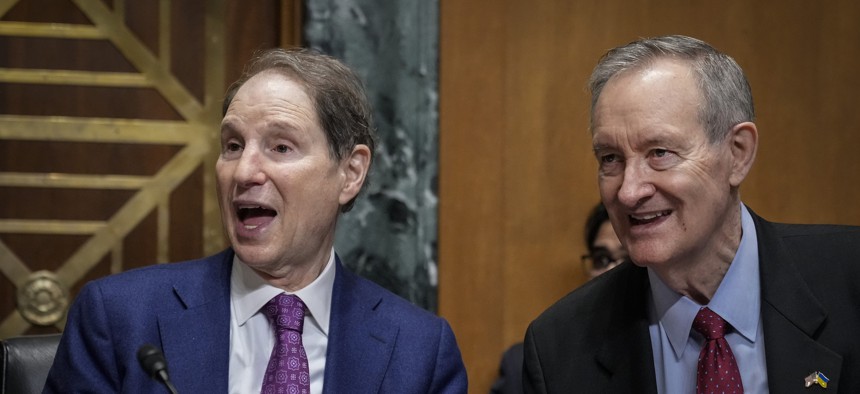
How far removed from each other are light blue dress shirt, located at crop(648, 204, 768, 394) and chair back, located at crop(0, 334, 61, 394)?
1.33 metres

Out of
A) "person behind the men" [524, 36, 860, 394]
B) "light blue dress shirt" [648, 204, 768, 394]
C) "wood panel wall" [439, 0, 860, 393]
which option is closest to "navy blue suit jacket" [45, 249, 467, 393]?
"person behind the men" [524, 36, 860, 394]

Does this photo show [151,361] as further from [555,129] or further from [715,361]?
[555,129]

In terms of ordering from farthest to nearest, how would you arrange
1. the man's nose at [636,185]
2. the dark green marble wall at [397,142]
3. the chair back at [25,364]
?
the dark green marble wall at [397,142] < the chair back at [25,364] < the man's nose at [636,185]

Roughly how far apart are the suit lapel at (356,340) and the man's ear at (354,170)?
0.17m

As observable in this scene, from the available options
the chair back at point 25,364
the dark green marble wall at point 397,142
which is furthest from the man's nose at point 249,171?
the dark green marble wall at point 397,142

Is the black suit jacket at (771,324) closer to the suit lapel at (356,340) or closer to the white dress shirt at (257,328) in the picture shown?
the suit lapel at (356,340)

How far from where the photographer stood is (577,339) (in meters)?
2.43

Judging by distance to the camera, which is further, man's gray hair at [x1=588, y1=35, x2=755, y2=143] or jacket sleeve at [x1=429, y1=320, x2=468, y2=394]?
jacket sleeve at [x1=429, y1=320, x2=468, y2=394]

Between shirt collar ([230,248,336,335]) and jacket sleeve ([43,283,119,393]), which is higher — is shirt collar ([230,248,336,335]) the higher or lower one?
the higher one

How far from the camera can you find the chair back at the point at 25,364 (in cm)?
248

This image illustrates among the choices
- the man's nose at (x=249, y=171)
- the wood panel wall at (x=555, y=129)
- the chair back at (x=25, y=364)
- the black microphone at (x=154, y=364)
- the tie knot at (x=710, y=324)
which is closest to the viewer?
the black microphone at (x=154, y=364)

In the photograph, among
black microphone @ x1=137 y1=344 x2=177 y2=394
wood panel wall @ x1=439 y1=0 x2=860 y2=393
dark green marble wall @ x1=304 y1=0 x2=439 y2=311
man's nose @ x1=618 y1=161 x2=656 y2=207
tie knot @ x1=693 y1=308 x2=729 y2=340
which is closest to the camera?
black microphone @ x1=137 y1=344 x2=177 y2=394

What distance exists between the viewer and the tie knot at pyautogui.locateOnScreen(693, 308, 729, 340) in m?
2.24

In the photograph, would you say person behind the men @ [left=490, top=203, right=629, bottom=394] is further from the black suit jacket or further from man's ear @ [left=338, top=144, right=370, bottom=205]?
man's ear @ [left=338, top=144, right=370, bottom=205]
